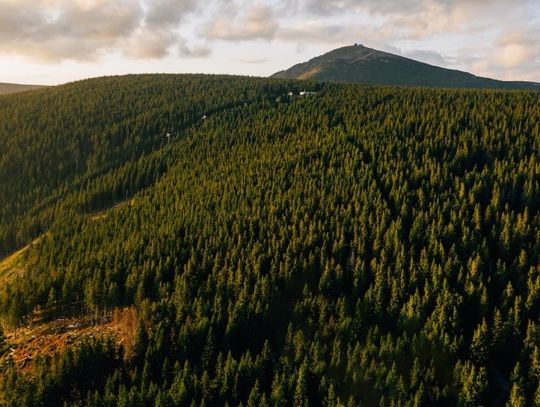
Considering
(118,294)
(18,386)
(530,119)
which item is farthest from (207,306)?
(530,119)

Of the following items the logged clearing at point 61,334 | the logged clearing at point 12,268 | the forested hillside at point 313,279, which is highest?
the forested hillside at point 313,279

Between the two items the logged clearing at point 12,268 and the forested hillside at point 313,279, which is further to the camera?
the logged clearing at point 12,268

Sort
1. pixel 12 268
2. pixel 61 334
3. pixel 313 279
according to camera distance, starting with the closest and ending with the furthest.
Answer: pixel 61 334, pixel 313 279, pixel 12 268

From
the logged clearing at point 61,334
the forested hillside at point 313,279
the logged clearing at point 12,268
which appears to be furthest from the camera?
the logged clearing at point 12,268

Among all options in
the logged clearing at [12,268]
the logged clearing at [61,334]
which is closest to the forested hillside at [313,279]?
the logged clearing at [12,268]

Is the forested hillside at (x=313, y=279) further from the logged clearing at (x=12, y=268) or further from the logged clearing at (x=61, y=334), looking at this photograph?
the logged clearing at (x=61, y=334)

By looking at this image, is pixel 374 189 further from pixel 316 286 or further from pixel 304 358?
pixel 304 358

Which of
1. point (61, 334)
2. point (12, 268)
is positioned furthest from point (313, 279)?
point (12, 268)

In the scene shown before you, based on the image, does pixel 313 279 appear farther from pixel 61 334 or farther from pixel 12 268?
pixel 12 268

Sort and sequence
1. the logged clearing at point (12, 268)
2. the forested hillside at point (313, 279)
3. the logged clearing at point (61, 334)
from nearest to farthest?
the forested hillside at point (313, 279) → the logged clearing at point (61, 334) → the logged clearing at point (12, 268)
